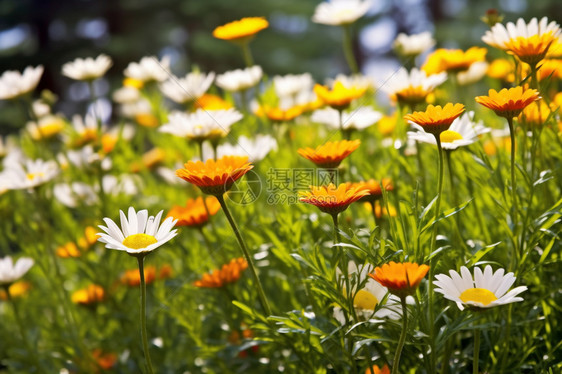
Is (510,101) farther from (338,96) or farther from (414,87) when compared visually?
(338,96)

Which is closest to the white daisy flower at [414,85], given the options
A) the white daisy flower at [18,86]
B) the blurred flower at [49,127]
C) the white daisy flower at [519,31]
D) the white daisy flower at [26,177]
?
the white daisy flower at [519,31]

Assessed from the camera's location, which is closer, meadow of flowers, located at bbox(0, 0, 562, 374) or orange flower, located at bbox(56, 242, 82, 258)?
meadow of flowers, located at bbox(0, 0, 562, 374)

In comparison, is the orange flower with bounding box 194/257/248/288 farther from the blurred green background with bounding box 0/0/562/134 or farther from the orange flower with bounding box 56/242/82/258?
the blurred green background with bounding box 0/0/562/134

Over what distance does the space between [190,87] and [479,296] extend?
843 millimetres

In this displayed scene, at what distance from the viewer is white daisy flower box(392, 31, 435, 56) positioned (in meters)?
1.25

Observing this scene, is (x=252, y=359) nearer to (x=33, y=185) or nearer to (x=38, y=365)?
(x=38, y=365)

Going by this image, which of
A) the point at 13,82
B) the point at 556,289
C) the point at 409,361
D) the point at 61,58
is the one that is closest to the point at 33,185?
the point at 13,82

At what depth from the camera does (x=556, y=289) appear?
792mm

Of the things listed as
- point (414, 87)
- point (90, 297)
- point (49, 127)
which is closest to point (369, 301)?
point (414, 87)

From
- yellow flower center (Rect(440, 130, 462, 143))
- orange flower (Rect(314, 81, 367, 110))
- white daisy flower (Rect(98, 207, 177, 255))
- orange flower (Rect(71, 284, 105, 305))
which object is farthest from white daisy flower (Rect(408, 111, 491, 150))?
orange flower (Rect(71, 284, 105, 305))

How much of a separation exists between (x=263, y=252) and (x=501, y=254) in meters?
0.37

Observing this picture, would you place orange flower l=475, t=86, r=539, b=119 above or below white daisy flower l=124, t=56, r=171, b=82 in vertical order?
above

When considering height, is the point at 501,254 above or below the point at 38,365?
above

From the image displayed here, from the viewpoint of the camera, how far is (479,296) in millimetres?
622
